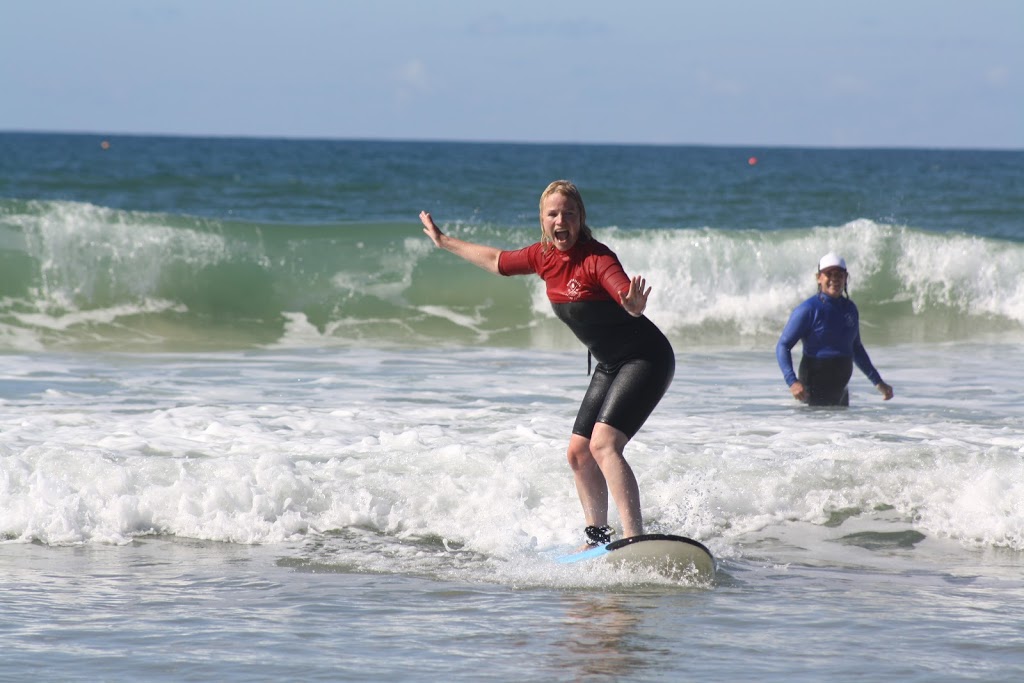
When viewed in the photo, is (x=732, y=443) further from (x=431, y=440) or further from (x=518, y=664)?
(x=518, y=664)

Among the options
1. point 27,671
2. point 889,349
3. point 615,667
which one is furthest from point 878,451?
point 889,349

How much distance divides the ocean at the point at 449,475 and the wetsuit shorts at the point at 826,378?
181 millimetres

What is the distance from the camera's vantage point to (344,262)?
18.4 meters

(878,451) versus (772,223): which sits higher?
(772,223)

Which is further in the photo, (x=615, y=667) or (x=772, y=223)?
(x=772, y=223)

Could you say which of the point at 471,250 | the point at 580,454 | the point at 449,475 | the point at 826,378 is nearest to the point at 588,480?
the point at 580,454

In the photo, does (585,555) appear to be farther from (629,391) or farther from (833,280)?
(833,280)

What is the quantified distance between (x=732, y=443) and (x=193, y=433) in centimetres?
349

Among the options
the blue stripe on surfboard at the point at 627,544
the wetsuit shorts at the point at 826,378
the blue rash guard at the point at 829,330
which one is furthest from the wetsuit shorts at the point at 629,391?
the wetsuit shorts at the point at 826,378

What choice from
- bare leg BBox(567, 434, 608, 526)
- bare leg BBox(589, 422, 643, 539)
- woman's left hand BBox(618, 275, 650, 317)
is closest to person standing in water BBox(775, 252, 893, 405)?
bare leg BBox(567, 434, 608, 526)

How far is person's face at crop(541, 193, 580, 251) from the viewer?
566 cm

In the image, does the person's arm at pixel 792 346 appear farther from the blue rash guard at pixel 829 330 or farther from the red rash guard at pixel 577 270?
the red rash guard at pixel 577 270

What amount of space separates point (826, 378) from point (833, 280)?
76cm

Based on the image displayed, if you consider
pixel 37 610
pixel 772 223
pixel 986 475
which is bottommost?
pixel 37 610
